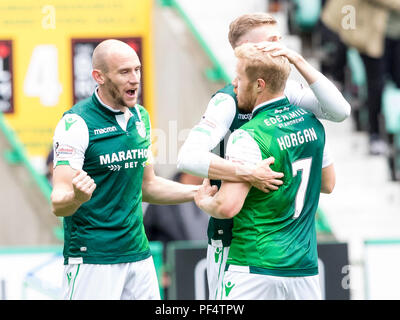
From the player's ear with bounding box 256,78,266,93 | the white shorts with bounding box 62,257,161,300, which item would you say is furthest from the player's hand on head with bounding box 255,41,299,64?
the white shorts with bounding box 62,257,161,300

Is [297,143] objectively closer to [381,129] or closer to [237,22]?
[237,22]

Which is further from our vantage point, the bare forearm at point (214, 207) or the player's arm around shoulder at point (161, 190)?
the player's arm around shoulder at point (161, 190)

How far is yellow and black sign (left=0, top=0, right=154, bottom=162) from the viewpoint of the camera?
8773 mm

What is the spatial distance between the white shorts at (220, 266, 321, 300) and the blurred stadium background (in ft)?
7.44

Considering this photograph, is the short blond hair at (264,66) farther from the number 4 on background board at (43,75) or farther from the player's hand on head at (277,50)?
the number 4 on background board at (43,75)

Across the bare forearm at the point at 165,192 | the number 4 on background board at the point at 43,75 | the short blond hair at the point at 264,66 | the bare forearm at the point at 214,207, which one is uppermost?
the number 4 on background board at the point at 43,75

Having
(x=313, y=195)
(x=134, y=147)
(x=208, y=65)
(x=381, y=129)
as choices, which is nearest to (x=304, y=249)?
(x=313, y=195)

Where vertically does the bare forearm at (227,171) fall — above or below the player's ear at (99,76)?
below

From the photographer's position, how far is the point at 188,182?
7.24 metres

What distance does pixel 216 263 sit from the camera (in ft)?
17.2

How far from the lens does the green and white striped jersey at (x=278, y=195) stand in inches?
187

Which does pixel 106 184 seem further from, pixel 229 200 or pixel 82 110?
pixel 229 200

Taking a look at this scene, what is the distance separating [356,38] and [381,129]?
999mm

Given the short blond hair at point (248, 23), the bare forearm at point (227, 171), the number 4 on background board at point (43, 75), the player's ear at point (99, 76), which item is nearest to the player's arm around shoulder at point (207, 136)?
the bare forearm at point (227, 171)
